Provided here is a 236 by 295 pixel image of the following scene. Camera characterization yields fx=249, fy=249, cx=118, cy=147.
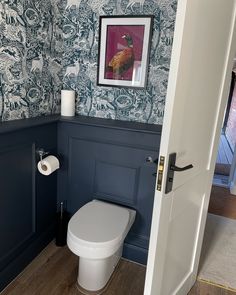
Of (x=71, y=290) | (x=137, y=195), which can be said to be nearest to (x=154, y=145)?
(x=137, y=195)

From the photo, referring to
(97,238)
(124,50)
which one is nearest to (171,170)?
(97,238)

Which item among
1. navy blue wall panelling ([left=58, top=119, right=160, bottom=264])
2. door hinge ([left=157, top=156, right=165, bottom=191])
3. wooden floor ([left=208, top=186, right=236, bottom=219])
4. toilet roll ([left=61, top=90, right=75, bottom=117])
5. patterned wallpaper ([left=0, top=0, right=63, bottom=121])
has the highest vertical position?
patterned wallpaper ([left=0, top=0, right=63, bottom=121])

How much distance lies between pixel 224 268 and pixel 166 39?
1.79 meters

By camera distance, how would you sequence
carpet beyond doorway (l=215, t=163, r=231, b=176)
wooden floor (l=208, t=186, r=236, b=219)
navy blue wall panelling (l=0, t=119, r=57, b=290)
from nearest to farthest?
navy blue wall panelling (l=0, t=119, r=57, b=290)
wooden floor (l=208, t=186, r=236, b=219)
carpet beyond doorway (l=215, t=163, r=231, b=176)

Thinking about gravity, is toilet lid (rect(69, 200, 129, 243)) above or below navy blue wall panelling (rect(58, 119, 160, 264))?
below

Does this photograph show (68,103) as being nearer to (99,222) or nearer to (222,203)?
(99,222)

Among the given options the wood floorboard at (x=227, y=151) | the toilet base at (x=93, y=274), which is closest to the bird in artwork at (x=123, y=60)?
the toilet base at (x=93, y=274)

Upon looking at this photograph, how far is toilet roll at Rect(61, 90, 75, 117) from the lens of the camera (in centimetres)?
193

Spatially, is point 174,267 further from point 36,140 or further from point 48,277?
point 36,140

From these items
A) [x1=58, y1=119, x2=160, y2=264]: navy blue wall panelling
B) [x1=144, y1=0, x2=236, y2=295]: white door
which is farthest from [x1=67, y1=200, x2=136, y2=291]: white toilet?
[x1=144, y1=0, x2=236, y2=295]: white door

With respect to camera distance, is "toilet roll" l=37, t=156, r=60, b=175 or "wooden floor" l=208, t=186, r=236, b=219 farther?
"wooden floor" l=208, t=186, r=236, b=219

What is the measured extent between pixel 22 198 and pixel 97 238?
0.63 meters

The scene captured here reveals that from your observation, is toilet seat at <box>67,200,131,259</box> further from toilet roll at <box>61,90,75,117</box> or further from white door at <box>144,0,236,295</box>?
toilet roll at <box>61,90,75,117</box>

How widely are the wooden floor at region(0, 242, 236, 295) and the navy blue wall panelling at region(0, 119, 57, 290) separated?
7cm
